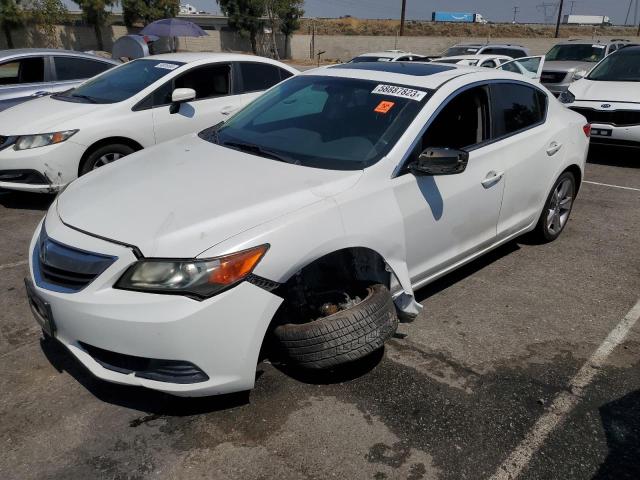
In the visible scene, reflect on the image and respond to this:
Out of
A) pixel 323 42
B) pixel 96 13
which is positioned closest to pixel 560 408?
pixel 323 42

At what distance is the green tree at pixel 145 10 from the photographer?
47281 mm

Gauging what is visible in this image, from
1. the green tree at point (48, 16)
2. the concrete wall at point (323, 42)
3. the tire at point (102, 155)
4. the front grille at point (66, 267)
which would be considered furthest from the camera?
the concrete wall at point (323, 42)

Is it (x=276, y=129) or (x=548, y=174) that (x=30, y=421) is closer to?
(x=276, y=129)

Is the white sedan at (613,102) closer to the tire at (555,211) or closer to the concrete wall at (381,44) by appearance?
the tire at (555,211)

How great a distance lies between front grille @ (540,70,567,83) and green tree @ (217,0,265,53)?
124 feet

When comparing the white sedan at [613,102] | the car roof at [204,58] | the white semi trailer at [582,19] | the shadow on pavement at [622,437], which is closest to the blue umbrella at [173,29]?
the car roof at [204,58]

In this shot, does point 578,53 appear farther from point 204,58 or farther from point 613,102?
point 204,58

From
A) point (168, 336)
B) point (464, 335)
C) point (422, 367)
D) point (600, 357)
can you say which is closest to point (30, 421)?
point (168, 336)

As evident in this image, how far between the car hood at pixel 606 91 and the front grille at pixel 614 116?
186 mm

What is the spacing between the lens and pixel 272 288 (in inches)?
102

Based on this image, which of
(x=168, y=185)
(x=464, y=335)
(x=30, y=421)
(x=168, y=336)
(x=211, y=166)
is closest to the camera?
(x=168, y=336)

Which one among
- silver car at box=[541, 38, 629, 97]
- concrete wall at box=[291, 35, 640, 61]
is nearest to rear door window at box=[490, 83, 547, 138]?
silver car at box=[541, 38, 629, 97]

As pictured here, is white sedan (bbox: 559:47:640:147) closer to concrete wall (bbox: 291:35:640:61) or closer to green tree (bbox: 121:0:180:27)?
concrete wall (bbox: 291:35:640:61)

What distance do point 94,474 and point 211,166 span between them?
5.58 feet
